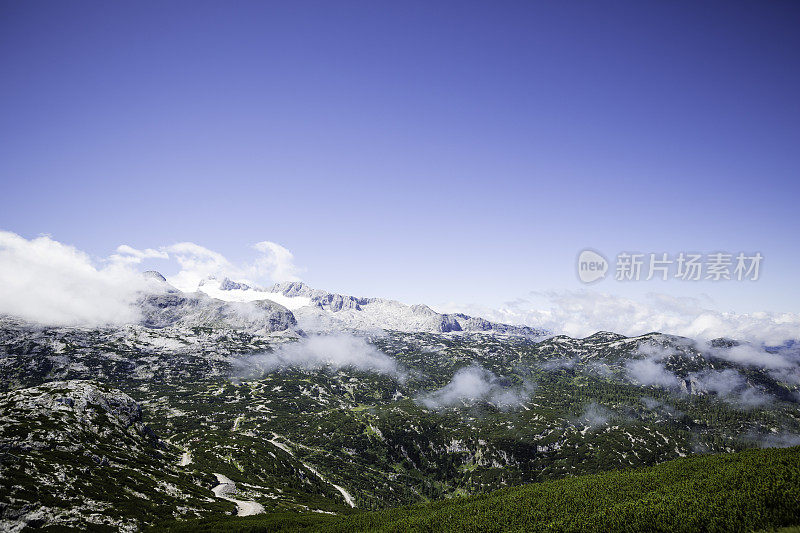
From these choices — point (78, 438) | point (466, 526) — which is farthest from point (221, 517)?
point (466, 526)

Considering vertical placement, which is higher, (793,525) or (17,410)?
(793,525)

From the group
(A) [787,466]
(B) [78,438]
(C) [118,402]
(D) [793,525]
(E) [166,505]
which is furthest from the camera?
(C) [118,402]

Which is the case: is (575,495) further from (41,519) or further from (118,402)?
(118,402)

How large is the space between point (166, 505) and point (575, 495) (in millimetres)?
130494

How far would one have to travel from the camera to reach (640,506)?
69.9 metres

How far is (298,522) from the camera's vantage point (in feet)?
370

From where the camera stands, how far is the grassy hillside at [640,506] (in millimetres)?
55094

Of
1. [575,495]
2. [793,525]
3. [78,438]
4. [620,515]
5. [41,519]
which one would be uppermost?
[793,525]

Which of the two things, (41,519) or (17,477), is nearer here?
(41,519)

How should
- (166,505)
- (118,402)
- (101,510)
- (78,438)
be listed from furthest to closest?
1. (118,402)
2. (78,438)
3. (166,505)
4. (101,510)

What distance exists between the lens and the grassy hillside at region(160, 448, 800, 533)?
55.1 m

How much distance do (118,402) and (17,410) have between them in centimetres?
4278

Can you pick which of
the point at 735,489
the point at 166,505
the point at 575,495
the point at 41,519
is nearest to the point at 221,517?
the point at 166,505

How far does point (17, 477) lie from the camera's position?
90812 mm
